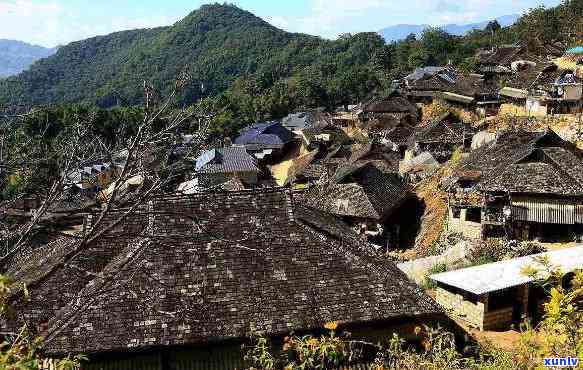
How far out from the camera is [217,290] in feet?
40.8

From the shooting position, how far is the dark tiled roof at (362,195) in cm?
2775

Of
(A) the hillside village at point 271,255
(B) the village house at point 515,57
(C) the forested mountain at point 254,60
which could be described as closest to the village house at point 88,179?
(A) the hillside village at point 271,255

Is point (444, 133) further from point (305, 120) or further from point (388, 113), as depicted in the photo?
point (305, 120)

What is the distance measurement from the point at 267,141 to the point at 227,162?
1464 centimetres

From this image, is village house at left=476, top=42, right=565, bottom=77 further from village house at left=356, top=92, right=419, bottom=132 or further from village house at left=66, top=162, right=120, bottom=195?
village house at left=66, top=162, right=120, bottom=195

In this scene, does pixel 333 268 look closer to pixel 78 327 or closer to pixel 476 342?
pixel 476 342

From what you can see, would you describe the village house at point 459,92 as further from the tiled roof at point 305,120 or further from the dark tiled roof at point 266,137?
the dark tiled roof at point 266,137

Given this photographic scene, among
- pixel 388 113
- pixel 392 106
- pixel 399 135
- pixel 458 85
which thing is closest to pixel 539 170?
pixel 399 135

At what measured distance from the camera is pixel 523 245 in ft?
71.8

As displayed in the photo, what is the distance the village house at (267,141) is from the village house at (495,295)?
4735 centimetres

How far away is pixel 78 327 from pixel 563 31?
238 ft

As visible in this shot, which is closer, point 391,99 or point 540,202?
point 540,202

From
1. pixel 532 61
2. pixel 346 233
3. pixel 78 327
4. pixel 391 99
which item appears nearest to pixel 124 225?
pixel 78 327

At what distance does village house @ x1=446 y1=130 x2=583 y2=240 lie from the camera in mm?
21672
